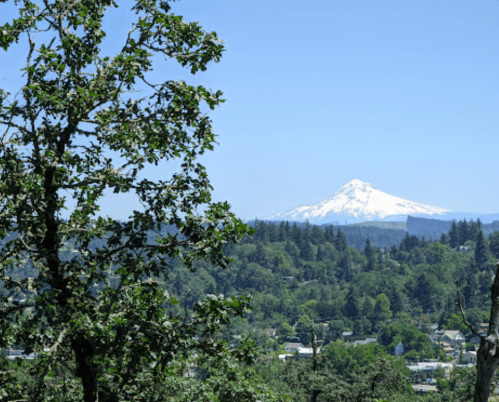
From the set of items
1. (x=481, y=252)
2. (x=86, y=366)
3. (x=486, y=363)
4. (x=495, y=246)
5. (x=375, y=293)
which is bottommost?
(x=375, y=293)

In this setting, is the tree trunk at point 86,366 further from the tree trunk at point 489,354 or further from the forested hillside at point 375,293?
the forested hillside at point 375,293

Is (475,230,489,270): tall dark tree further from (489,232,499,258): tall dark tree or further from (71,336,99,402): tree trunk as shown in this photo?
(71,336,99,402): tree trunk

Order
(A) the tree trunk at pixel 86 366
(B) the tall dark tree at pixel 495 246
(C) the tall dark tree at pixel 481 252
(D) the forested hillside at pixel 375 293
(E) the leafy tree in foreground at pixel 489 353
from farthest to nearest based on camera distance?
(B) the tall dark tree at pixel 495 246 → (C) the tall dark tree at pixel 481 252 → (D) the forested hillside at pixel 375 293 → (A) the tree trunk at pixel 86 366 → (E) the leafy tree in foreground at pixel 489 353

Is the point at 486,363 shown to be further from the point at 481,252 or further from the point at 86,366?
the point at 481,252

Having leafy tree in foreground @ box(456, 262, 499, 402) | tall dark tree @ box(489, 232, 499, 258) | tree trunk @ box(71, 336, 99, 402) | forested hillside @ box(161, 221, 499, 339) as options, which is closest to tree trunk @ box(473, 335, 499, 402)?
leafy tree in foreground @ box(456, 262, 499, 402)

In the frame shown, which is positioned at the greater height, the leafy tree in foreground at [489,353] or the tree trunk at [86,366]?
the leafy tree in foreground at [489,353]

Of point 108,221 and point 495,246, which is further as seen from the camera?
point 495,246

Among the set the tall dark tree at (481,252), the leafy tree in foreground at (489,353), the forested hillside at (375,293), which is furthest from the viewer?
the tall dark tree at (481,252)

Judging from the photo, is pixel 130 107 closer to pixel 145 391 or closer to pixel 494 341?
pixel 145 391

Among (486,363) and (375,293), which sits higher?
(486,363)

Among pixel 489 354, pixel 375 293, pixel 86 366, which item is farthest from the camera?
pixel 375 293

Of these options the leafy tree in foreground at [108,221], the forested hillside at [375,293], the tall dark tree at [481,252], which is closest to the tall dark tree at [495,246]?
the forested hillside at [375,293]

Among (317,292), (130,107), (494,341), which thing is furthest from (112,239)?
(317,292)

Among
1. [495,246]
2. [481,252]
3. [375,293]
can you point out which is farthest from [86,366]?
[495,246]
